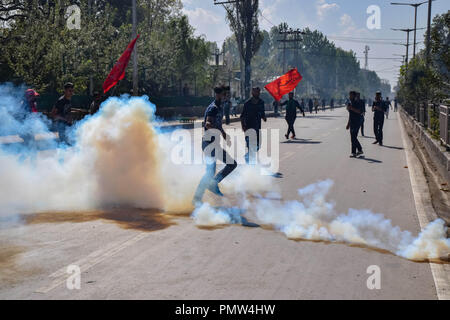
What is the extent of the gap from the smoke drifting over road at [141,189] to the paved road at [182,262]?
398mm

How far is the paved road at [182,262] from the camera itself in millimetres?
4648

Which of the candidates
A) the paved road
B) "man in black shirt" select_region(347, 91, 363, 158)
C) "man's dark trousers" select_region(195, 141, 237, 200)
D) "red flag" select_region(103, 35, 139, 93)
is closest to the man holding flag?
"man in black shirt" select_region(347, 91, 363, 158)

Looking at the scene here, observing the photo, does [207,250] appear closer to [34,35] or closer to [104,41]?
[34,35]

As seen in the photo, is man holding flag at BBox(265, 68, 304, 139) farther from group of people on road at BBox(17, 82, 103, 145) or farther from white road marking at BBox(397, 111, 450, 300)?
group of people on road at BBox(17, 82, 103, 145)

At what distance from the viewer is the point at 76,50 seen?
2991cm

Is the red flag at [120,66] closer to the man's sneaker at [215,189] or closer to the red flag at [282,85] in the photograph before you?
the man's sneaker at [215,189]

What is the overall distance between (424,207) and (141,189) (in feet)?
14.5

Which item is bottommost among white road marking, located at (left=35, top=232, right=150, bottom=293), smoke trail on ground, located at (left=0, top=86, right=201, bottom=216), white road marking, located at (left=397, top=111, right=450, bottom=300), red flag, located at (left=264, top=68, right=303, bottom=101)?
white road marking, located at (left=397, top=111, right=450, bottom=300)

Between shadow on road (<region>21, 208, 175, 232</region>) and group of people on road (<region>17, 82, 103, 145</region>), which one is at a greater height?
group of people on road (<region>17, 82, 103, 145</region>)

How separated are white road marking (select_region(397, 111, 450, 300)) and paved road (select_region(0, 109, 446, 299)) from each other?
0.08 m

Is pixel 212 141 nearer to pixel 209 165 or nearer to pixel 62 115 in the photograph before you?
pixel 209 165

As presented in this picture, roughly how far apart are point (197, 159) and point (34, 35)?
48.3 feet

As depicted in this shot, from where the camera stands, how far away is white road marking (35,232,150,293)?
4.81m
